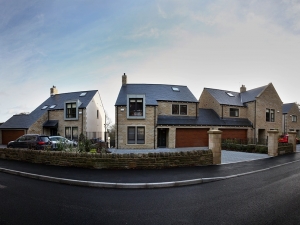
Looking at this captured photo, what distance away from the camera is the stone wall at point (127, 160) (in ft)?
28.7

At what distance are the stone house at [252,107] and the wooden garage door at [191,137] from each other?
4.98 meters

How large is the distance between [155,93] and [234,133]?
41.5 feet

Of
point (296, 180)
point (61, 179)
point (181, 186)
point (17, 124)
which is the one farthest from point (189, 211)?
point (17, 124)

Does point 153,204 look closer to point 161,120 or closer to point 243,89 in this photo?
point 161,120

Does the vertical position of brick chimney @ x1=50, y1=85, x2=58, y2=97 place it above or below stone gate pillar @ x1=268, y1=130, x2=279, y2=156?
above

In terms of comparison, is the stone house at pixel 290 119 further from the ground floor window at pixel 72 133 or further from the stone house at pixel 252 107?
the ground floor window at pixel 72 133

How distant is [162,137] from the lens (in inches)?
859

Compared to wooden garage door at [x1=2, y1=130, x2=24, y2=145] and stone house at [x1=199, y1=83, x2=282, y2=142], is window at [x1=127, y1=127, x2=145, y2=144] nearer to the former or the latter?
stone house at [x1=199, y1=83, x2=282, y2=142]

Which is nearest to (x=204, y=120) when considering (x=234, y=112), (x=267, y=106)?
(x=234, y=112)

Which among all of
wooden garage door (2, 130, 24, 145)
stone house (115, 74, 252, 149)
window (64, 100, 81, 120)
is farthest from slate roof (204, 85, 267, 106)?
wooden garage door (2, 130, 24, 145)

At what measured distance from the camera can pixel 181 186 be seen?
21.6 ft

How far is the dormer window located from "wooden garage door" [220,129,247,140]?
1179 cm

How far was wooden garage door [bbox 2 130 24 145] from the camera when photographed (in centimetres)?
2525

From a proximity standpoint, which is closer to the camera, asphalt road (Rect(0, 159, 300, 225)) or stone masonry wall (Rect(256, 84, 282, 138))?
asphalt road (Rect(0, 159, 300, 225))
